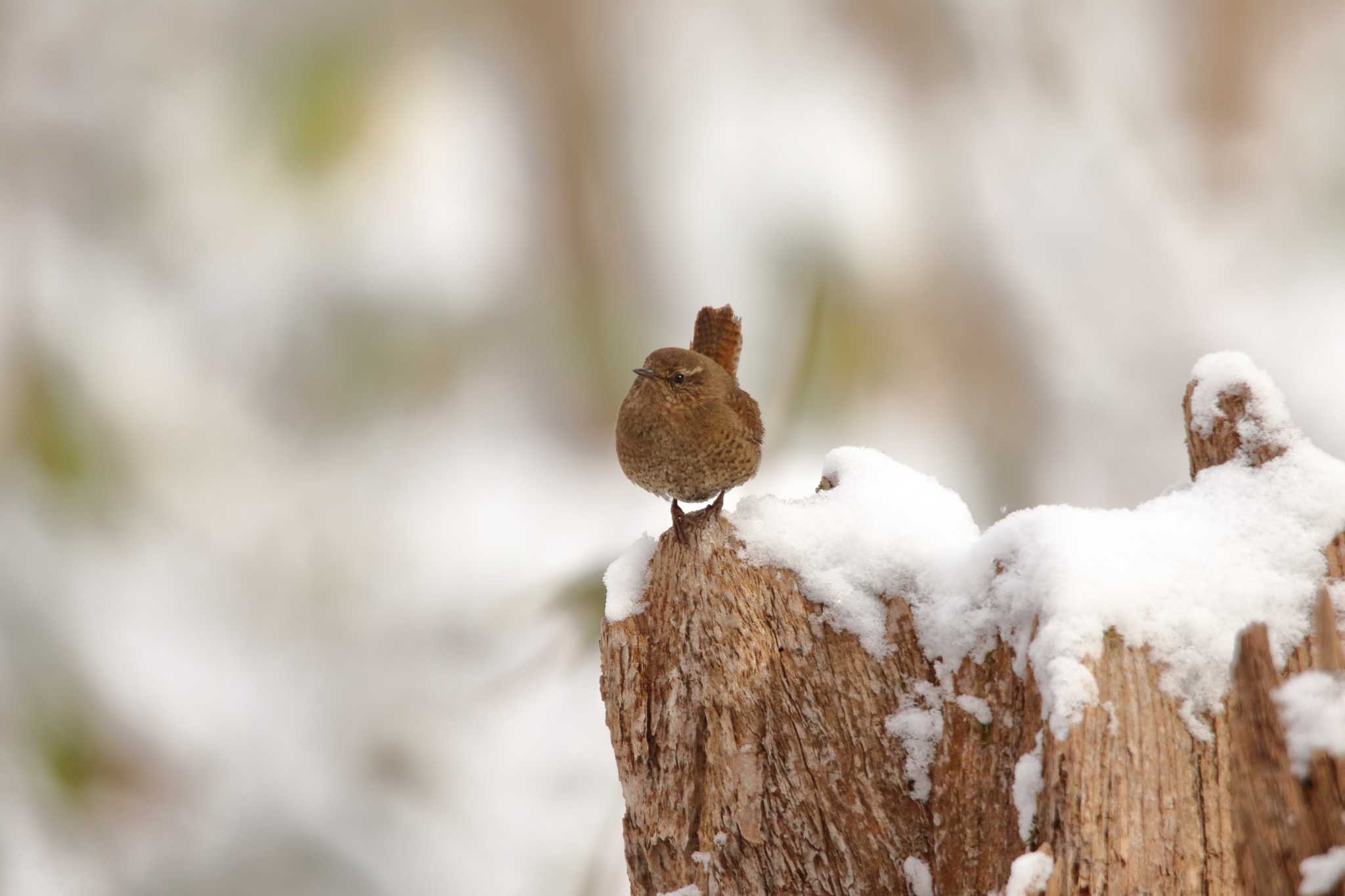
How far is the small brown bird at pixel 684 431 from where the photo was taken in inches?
66.3

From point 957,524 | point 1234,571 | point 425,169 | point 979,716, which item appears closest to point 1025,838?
point 979,716

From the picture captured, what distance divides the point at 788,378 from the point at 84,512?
1.40 metres

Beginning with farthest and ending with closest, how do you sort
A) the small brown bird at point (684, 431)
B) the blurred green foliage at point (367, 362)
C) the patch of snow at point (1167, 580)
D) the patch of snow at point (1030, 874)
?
1. the blurred green foliage at point (367, 362)
2. the small brown bird at point (684, 431)
3. the patch of snow at point (1167, 580)
4. the patch of snow at point (1030, 874)

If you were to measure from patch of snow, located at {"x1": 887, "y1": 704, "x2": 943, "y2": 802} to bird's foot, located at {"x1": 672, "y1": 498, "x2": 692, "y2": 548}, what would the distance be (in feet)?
1.38

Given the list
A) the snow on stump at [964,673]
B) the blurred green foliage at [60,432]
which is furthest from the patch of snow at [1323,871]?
the blurred green foliage at [60,432]

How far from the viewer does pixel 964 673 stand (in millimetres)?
1435

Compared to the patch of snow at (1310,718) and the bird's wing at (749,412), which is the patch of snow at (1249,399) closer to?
the patch of snow at (1310,718)

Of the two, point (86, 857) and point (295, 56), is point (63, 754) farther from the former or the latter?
point (295, 56)

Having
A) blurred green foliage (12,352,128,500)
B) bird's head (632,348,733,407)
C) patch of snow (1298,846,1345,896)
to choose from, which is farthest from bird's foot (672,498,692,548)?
blurred green foliage (12,352,128,500)

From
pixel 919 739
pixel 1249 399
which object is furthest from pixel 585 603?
pixel 1249 399

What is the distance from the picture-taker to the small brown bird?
1.68 m

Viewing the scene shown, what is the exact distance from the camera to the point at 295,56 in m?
1.86

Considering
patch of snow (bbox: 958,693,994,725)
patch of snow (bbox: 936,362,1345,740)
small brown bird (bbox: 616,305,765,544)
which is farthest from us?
small brown bird (bbox: 616,305,765,544)

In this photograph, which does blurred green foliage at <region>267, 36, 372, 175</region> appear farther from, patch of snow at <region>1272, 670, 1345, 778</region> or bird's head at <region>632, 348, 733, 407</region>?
patch of snow at <region>1272, 670, 1345, 778</region>
